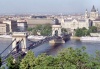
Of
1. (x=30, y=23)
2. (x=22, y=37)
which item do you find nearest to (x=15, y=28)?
(x=30, y=23)

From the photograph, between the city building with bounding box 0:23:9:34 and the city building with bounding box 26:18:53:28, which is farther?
the city building with bounding box 26:18:53:28

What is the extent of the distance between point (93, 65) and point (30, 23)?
3243cm

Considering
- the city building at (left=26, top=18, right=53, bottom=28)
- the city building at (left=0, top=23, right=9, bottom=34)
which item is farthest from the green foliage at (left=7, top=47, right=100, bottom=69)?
the city building at (left=26, top=18, right=53, bottom=28)

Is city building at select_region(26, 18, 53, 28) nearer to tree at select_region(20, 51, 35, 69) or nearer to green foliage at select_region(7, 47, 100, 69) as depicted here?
tree at select_region(20, 51, 35, 69)

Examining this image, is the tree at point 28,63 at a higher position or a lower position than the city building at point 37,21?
higher

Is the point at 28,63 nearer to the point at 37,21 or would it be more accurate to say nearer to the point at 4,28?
the point at 4,28

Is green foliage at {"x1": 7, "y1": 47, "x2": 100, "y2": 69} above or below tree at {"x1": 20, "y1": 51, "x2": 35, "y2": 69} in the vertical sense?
above

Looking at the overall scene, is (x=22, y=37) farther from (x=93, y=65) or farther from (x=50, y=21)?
(x=50, y=21)

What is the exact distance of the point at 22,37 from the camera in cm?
1598

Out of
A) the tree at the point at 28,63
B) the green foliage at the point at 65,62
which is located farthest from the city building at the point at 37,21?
the green foliage at the point at 65,62

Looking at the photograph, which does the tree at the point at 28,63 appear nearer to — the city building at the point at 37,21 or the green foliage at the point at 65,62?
the green foliage at the point at 65,62

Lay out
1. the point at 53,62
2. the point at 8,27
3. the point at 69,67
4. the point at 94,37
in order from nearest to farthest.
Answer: the point at 69,67 → the point at 53,62 → the point at 94,37 → the point at 8,27

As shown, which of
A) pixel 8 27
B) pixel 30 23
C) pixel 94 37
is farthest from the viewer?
pixel 30 23

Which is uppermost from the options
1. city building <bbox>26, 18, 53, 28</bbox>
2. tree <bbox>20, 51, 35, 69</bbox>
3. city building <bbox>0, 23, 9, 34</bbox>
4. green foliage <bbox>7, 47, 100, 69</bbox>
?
green foliage <bbox>7, 47, 100, 69</bbox>
